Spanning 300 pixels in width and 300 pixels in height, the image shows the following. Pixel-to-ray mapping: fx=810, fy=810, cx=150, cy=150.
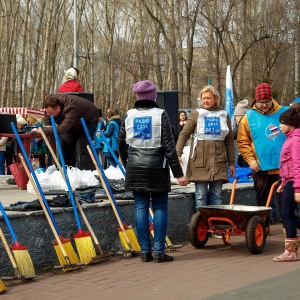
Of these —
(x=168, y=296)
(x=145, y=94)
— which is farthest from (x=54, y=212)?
(x=168, y=296)

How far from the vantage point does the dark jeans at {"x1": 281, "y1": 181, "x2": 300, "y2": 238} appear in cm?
807

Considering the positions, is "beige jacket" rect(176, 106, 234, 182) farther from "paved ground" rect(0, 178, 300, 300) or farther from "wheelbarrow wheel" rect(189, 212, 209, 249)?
"paved ground" rect(0, 178, 300, 300)

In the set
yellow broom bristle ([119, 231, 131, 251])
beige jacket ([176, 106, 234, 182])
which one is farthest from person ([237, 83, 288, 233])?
yellow broom bristle ([119, 231, 131, 251])

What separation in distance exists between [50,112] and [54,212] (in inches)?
98.4

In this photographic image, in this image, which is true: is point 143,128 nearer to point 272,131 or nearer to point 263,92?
point 263,92

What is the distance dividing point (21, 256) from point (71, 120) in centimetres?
347

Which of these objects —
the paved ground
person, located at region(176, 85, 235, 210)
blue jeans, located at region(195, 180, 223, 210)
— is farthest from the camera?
blue jeans, located at region(195, 180, 223, 210)

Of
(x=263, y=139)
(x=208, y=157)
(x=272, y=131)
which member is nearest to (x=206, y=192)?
(x=208, y=157)

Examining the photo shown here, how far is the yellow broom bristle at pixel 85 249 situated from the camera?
26.2 ft

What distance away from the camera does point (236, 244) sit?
30.7ft

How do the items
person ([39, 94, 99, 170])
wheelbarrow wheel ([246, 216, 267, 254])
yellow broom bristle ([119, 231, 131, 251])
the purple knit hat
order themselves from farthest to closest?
person ([39, 94, 99, 170]) < yellow broom bristle ([119, 231, 131, 251]) < wheelbarrow wheel ([246, 216, 267, 254]) < the purple knit hat

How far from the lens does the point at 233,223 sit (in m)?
8.60

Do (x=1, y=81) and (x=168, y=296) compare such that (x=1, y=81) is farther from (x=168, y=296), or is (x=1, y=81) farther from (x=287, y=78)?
(x=168, y=296)

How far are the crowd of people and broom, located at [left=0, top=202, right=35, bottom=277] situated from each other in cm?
128
